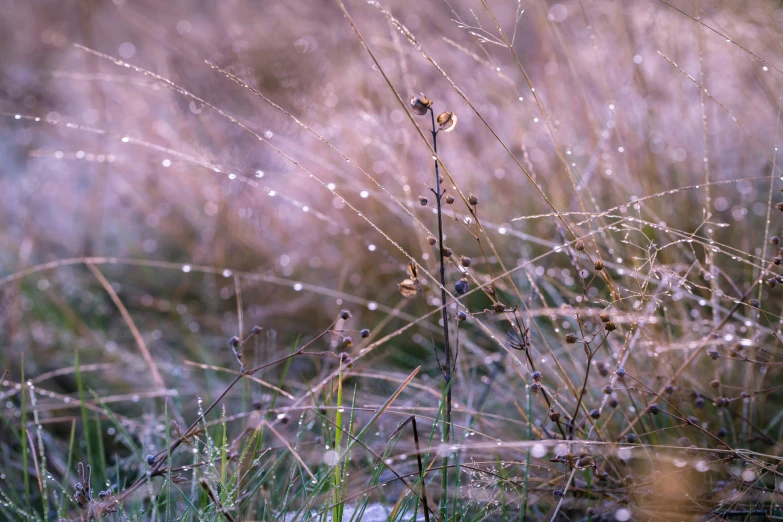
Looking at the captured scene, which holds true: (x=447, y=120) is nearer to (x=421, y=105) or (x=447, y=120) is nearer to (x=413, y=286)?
(x=421, y=105)

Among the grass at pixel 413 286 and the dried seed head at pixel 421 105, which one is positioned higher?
the dried seed head at pixel 421 105

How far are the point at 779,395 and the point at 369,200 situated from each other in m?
1.41

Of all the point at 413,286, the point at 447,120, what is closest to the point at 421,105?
the point at 447,120

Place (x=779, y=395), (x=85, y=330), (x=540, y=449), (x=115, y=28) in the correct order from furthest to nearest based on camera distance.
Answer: (x=115, y=28) < (x=85, y=330) < (x=779, y=395) < (x=540, y=449)

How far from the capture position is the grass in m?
0.94

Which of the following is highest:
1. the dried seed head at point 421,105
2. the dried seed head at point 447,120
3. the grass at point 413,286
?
the dried seed head at point 421,105

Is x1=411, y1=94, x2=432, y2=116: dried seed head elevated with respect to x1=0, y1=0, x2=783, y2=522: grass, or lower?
Answer: elevated

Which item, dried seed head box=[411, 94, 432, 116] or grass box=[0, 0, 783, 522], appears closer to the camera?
dried seed head box=[411, 94, 432, 116]

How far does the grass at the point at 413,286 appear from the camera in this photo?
0.94 m

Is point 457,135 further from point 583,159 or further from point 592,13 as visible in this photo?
point 592,13

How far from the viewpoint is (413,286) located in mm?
890

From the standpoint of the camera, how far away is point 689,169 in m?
1.98

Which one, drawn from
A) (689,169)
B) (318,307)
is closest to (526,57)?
(689,169)

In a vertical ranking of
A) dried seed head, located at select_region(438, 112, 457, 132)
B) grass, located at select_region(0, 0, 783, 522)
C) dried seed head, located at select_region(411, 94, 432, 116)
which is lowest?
grass, located at select_region(0, 0, 783, 522)
